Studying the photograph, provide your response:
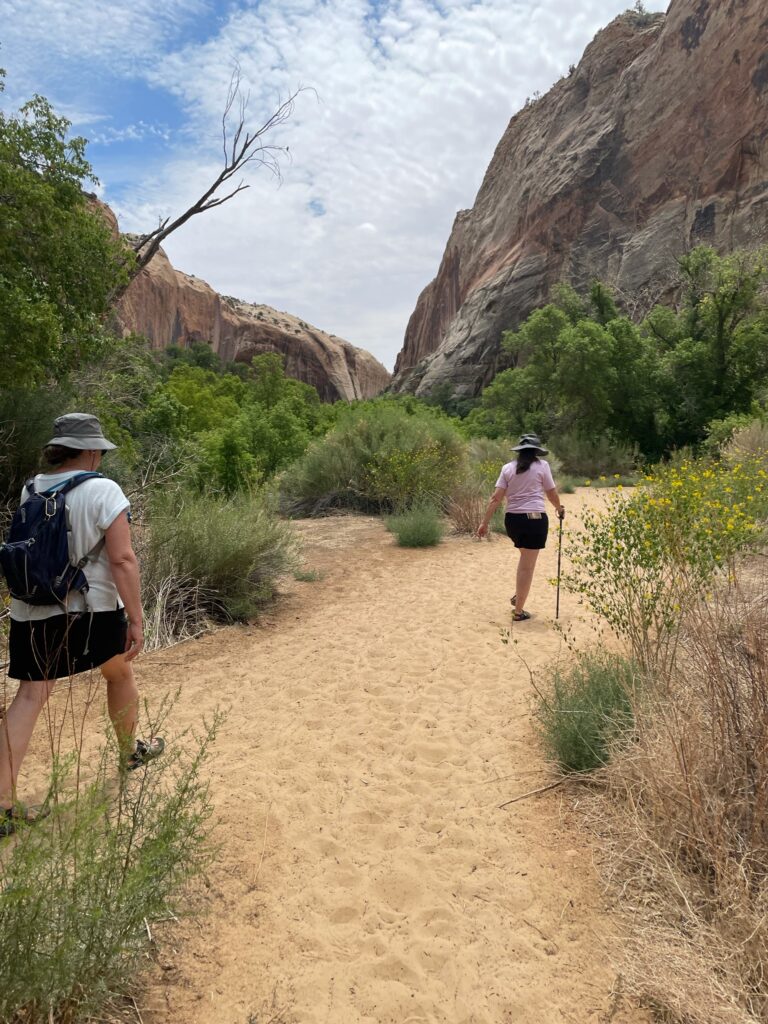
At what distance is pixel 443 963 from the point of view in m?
2.15

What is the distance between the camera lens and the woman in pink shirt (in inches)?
225

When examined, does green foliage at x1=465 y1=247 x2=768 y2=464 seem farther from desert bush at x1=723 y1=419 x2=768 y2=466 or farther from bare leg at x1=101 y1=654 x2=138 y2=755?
bare leg at x1=101 y1=654 x2=138 y2=755

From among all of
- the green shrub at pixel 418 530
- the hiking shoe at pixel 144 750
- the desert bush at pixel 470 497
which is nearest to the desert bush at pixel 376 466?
the desert bush at pixel 470 497

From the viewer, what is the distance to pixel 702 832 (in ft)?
7.11

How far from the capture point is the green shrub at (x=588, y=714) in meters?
3.10

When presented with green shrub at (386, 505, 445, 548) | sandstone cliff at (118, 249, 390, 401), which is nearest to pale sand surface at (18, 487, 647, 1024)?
green shrub at (386, 505, 445, 548)

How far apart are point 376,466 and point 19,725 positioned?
965cm

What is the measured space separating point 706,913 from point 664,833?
12.0 inches

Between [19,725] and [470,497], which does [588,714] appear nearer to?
[19,725]

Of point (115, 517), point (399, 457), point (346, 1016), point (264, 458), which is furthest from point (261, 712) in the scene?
point (264, 458)

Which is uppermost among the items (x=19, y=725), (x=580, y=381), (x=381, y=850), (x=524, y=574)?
(x=580, y=381)

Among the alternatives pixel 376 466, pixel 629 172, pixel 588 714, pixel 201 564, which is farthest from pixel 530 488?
pixel 629 172

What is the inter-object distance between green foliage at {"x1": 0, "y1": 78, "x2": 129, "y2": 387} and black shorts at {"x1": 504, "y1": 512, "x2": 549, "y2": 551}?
4.46 meters

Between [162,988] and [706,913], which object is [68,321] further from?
[706,913]
